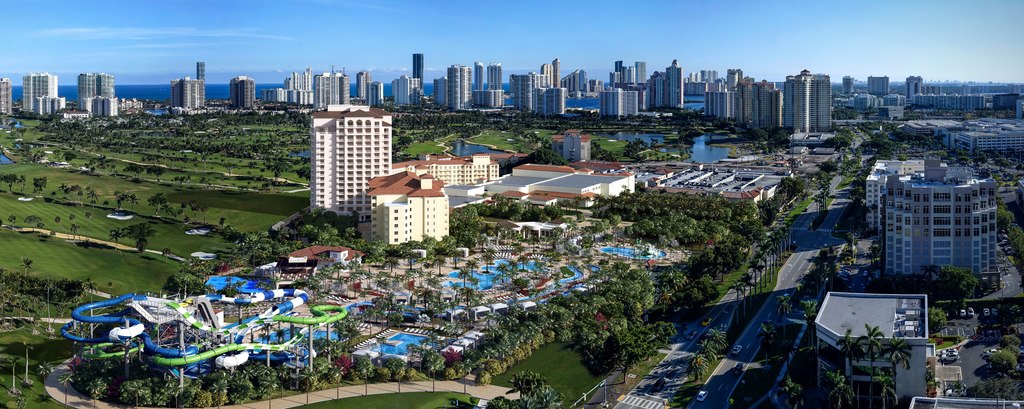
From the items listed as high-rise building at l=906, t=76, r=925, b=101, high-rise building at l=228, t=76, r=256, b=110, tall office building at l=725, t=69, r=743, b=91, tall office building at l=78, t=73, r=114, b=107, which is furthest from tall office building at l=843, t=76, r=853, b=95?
tall office building at l=78, t=73, r=114, b=107

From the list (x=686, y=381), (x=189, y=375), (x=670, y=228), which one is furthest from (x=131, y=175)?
(x=686, y=381)

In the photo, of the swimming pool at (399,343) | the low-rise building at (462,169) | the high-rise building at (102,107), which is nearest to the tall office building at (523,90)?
the high-rise building at (102,107)

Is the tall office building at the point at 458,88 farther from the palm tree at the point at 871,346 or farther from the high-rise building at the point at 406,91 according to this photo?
the palm tree at the point at 871,346

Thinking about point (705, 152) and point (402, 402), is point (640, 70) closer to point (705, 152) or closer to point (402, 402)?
point (705, 152)

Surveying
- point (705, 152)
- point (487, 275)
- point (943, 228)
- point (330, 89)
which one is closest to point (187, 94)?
point (330, 89)

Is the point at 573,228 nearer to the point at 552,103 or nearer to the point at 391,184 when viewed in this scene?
the point at 391,184

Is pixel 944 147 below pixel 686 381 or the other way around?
the other way around
